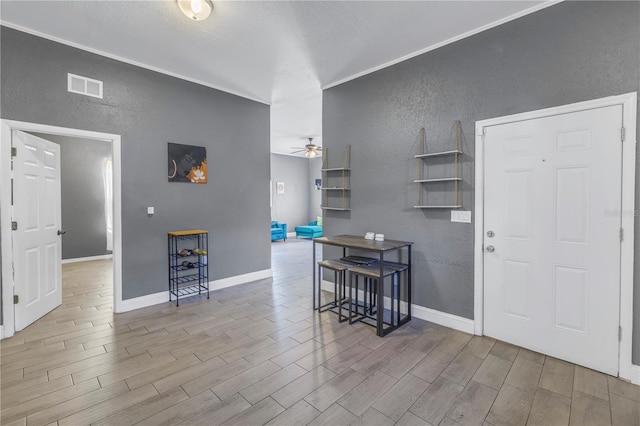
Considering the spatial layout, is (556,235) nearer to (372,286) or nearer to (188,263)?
(372,286)

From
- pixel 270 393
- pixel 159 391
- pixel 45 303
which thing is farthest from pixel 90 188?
pixel 270 393

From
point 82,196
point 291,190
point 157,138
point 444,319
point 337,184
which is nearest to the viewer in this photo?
point 444,319

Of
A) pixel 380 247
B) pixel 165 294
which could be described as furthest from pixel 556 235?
pixel 165 294

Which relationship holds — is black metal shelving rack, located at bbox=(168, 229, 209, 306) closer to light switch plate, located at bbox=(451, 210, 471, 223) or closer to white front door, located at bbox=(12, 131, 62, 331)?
white front door, located at bbox=(12, 131, 62, 331)

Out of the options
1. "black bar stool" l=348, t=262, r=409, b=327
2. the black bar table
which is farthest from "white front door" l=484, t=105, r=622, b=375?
"black bar stool" l=348, t=262, r=409, b=327

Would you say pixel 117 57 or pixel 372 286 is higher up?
pixel 117 57

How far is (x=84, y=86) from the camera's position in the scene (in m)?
3.37

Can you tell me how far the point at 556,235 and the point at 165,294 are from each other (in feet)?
14.6

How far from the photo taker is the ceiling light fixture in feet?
8.11

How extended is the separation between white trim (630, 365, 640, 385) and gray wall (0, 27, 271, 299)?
4456 mm

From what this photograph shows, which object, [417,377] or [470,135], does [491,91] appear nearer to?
[470,135]

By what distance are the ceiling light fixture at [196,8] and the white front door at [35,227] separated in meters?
2.19

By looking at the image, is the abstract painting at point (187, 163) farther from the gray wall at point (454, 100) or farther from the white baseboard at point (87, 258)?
the white baseboard at point (87, 258)

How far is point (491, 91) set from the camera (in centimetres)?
295
